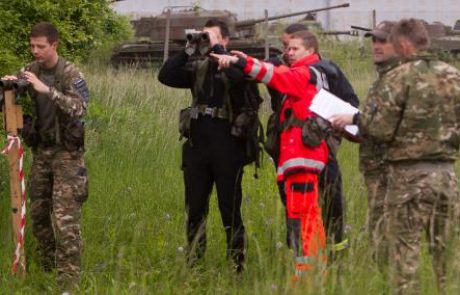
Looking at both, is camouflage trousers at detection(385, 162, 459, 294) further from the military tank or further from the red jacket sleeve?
the military tank

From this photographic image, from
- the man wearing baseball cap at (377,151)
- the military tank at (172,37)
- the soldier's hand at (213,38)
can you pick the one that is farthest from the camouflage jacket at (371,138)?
the military tank at (172,37)

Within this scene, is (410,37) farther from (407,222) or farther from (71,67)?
(71,67)

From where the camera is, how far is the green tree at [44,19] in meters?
8.31

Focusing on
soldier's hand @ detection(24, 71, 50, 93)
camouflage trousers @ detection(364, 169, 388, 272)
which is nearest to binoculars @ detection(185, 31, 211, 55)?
soldier's hand @ detection(24, 71, 50, 93)

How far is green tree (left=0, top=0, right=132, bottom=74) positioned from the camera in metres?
8.31

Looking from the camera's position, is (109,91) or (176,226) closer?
(176,226)

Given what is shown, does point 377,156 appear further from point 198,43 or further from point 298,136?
point 198,43

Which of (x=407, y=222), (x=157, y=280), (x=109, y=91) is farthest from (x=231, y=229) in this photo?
(x=109, y=91)

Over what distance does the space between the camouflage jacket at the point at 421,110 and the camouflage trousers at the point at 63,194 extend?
85.9 inches

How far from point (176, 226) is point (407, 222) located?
3284mm

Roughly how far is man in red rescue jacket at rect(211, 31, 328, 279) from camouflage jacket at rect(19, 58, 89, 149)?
948 millimetres

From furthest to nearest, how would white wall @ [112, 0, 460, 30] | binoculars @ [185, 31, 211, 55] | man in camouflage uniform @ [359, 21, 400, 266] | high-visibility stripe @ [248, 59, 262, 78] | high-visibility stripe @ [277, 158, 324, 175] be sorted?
white wall @ [112, 0, 460, 30], binoculars @ [185, 31, 211, 55], high-visibility stripe @ [277, 158, 324, 175], high-visibility stripe @ [248, 59, 262, 78], man in camouflage uniform @ [359, 21, 400, 266]

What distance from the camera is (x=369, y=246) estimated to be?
566 cm

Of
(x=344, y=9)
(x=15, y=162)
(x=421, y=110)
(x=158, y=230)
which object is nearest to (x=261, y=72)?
(x=421, y=110)
